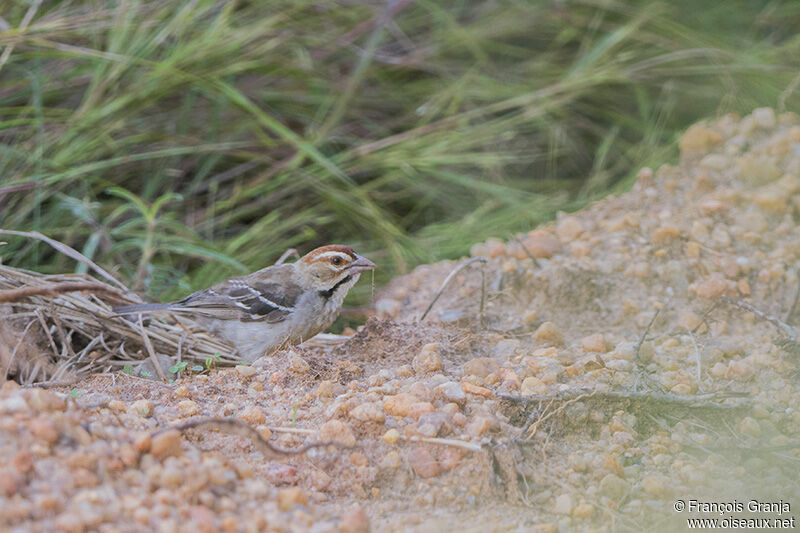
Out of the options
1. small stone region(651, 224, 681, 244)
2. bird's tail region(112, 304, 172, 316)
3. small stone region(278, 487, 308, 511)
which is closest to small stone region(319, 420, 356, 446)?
small stone region(278, 487, 308, 511)

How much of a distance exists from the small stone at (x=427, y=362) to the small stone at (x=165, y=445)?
49.9 inches

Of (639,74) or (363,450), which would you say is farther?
(639,74)

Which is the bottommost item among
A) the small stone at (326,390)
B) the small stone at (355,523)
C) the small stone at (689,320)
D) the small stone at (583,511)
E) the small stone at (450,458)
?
the small stone at (689,320)

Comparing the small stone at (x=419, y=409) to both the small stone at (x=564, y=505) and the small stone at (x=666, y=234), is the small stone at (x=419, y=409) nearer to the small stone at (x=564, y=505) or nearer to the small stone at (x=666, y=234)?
the small stone at (x=564, y=505)

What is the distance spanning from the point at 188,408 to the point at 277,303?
4.83 ft

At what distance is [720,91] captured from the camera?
262 inches

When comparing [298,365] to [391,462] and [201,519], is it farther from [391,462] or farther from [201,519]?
[201,519]

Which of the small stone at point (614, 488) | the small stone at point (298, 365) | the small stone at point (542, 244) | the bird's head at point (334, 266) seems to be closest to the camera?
the small stone at point (614, 488)

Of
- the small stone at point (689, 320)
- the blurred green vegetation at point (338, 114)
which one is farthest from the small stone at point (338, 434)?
the blurred green vegetation at point (338, 114)

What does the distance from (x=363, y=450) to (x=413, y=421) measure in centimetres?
24

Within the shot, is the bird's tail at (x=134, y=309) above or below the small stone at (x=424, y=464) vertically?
below

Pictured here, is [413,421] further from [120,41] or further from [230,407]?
[120,41]

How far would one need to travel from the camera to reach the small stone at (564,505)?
263cm

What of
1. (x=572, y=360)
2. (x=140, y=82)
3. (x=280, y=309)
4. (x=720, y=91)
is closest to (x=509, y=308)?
(x=572, y=360)
